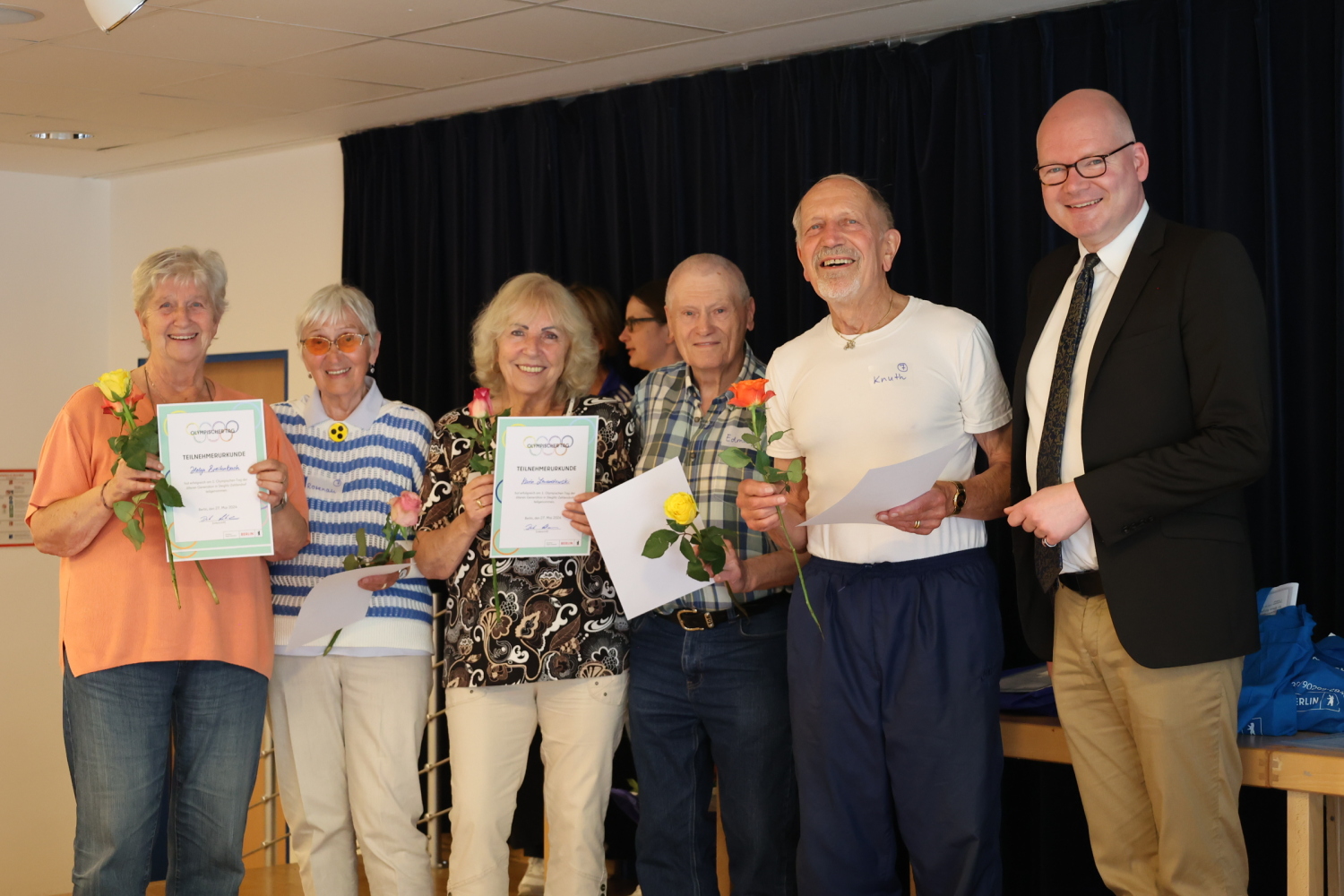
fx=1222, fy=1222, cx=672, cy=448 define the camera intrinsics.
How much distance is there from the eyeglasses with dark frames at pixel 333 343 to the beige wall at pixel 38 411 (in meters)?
3.68

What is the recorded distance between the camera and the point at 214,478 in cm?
290

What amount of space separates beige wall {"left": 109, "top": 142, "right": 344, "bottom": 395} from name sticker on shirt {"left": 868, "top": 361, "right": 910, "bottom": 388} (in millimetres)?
3810

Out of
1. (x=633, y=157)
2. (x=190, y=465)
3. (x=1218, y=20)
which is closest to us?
(x=190, y=465)

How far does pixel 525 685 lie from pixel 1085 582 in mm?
1378

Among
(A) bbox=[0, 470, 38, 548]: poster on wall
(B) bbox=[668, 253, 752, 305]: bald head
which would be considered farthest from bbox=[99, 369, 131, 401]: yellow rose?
(A) bbox=[0, 470, 38, 548]: poster on wall

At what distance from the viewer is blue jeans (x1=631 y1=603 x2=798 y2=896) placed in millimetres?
3031

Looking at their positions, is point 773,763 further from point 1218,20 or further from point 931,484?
point 1218,20

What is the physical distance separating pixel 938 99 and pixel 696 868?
8.48 ft

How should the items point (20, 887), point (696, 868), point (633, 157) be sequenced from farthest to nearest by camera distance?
point (20, 887) → point (633, 157) → point (696, 868)

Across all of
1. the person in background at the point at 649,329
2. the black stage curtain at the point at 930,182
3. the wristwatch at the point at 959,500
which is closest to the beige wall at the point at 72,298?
the black stage curtain at the point at 930,182

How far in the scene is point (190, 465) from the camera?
2.88m

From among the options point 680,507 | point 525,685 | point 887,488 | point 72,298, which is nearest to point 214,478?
point 525,685

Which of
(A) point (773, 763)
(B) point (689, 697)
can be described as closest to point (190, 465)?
(B) point (689, 697)

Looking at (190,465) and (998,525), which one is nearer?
(190,465)
